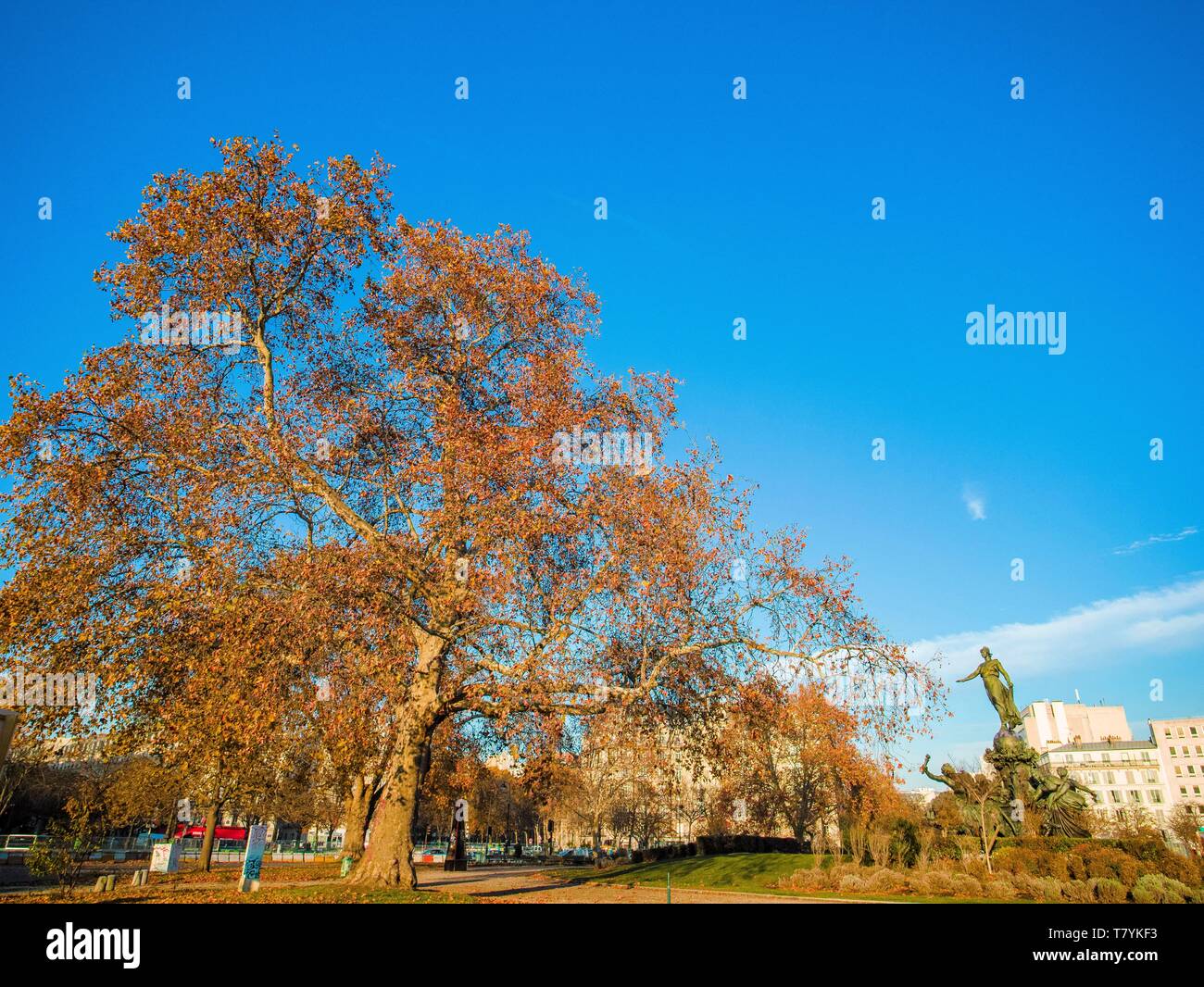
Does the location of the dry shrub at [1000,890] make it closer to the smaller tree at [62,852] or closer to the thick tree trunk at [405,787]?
the thick tree trunk at [405,787]

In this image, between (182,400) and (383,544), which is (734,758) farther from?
(182,400)

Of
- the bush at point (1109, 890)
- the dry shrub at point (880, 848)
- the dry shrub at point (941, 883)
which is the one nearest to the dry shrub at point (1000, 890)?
the dry shrub at point (941, 883)

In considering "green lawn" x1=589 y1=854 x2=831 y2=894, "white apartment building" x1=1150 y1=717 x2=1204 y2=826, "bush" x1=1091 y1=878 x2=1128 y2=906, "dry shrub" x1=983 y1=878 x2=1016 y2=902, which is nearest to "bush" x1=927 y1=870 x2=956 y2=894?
"dry shrub" x1=983 y1=878 x2=1016 y2=902

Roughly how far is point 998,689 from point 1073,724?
13860cm

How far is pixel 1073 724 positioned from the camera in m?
143

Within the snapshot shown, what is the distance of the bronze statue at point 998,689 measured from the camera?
3256cm

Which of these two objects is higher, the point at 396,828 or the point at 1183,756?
the point at 396,828

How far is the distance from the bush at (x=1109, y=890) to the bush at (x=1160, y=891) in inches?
13.5

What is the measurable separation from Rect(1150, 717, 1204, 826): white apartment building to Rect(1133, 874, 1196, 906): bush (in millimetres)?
139814

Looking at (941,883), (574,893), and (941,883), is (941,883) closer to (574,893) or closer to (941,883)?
(941,883)

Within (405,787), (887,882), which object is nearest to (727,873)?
(887,882)

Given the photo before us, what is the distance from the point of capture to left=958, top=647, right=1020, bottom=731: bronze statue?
32562 mm

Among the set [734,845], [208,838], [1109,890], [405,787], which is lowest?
[734,845]
